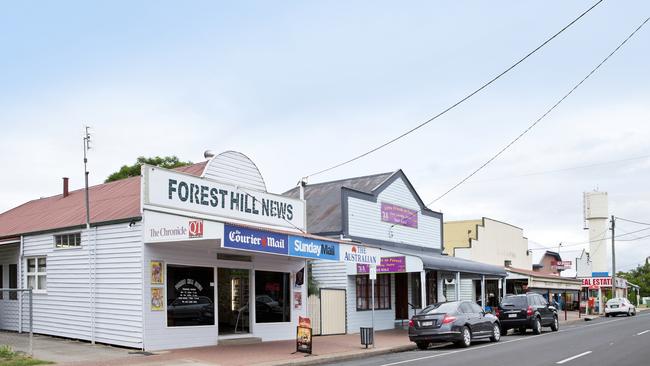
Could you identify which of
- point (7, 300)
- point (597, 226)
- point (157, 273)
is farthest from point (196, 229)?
point (597, 226)

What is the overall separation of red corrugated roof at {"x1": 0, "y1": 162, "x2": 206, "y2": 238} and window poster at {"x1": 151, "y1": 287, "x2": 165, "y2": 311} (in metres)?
2.02

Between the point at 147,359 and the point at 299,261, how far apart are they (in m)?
8.37

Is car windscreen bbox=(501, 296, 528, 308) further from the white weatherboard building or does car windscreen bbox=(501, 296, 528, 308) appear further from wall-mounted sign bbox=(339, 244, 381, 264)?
the white weatherboard building

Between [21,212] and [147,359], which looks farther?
[21,212]

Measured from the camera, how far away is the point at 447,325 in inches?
816

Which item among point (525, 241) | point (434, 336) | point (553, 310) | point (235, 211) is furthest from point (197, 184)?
point (525, 241)

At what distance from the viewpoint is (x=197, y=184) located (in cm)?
1972

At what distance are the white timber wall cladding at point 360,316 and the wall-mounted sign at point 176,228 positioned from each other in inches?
450

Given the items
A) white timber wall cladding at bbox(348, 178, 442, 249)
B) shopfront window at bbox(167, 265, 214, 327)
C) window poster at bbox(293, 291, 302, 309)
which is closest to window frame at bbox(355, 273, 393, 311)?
white timber wall cladding at bbox(348, 178, 442, 249)

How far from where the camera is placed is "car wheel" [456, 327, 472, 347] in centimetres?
2088

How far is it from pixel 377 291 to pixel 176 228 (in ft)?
46.0

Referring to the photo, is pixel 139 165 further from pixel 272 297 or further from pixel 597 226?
pixel 597 226

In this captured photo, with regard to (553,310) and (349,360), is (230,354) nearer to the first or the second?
(349,360)

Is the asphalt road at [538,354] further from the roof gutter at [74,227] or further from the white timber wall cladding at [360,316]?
the roof gutter at [74,227]
